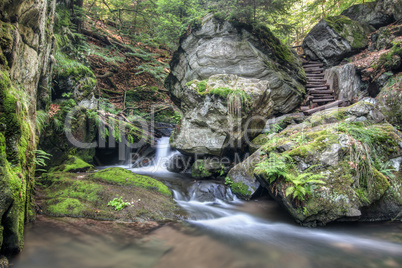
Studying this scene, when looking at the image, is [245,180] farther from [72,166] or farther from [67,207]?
[72,166]

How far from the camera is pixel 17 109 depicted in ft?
8.87

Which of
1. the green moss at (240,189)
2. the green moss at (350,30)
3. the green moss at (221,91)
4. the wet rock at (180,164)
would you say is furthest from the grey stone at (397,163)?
the green moss at (350,30)

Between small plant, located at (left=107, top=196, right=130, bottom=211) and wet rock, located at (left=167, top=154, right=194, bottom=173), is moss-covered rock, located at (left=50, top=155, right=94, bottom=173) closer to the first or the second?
small plant, located at (left=107, top=196, right=130, bottom=211)

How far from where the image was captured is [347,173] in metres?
4.18

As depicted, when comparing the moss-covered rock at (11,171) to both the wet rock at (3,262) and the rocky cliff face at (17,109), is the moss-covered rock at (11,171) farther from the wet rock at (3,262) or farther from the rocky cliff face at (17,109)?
the wet rock at (3,262)

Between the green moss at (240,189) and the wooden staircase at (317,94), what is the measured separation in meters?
4.61

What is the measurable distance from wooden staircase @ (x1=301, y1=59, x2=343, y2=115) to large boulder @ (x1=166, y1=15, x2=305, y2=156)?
0.48 metres

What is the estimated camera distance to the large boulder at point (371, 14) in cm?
1038

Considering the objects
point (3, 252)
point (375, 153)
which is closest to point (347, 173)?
point (375, 153)

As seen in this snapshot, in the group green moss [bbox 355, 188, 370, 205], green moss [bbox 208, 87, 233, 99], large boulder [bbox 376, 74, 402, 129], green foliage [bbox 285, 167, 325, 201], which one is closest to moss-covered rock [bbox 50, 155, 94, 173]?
green moss [bbox 208, 87, 233, 99]

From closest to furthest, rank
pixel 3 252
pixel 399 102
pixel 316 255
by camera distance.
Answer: pixel 3 252
pixel 316 255
pixel 399 102

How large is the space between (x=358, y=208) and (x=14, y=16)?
6.60m

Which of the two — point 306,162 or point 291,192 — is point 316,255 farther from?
point 306,162

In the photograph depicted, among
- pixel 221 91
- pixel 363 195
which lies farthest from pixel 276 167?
pixel 221 91
